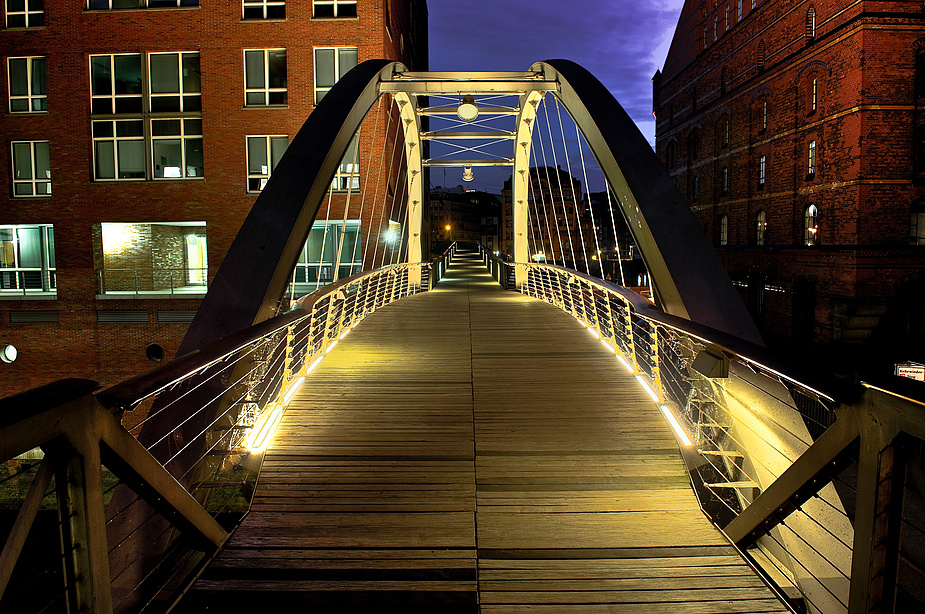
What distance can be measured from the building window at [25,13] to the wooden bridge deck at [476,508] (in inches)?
740

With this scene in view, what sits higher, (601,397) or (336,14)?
(336,14)

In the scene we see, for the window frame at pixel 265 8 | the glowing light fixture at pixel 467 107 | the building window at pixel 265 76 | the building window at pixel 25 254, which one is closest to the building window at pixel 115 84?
the building window at pixel 265 76

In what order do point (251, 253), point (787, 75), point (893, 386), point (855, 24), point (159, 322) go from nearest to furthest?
point (893, 386)
point (251, 253)
point (159, 322)
point (855, 24)
point (787, 75)

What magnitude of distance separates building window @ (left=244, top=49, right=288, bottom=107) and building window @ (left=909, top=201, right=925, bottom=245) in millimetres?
20680

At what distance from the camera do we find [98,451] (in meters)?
1.85

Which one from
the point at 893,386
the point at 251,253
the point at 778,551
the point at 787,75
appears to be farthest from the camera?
the point at 787,75

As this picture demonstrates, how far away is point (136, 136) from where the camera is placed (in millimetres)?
17625

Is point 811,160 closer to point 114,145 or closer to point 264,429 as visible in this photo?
point 264,429

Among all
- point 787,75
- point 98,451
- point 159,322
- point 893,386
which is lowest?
point 159,322

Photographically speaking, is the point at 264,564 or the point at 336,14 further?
the point at 336,14

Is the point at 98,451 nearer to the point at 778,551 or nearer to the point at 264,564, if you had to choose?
the point at 264,564

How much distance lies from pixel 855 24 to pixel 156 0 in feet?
72.4

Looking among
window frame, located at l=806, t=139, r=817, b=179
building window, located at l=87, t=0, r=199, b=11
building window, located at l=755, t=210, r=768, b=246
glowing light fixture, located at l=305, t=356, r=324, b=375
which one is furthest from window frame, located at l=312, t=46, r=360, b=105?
building window, located at l=755, t=210, r=768, b=246

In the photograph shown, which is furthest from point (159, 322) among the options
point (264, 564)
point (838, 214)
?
point (838, 214)
